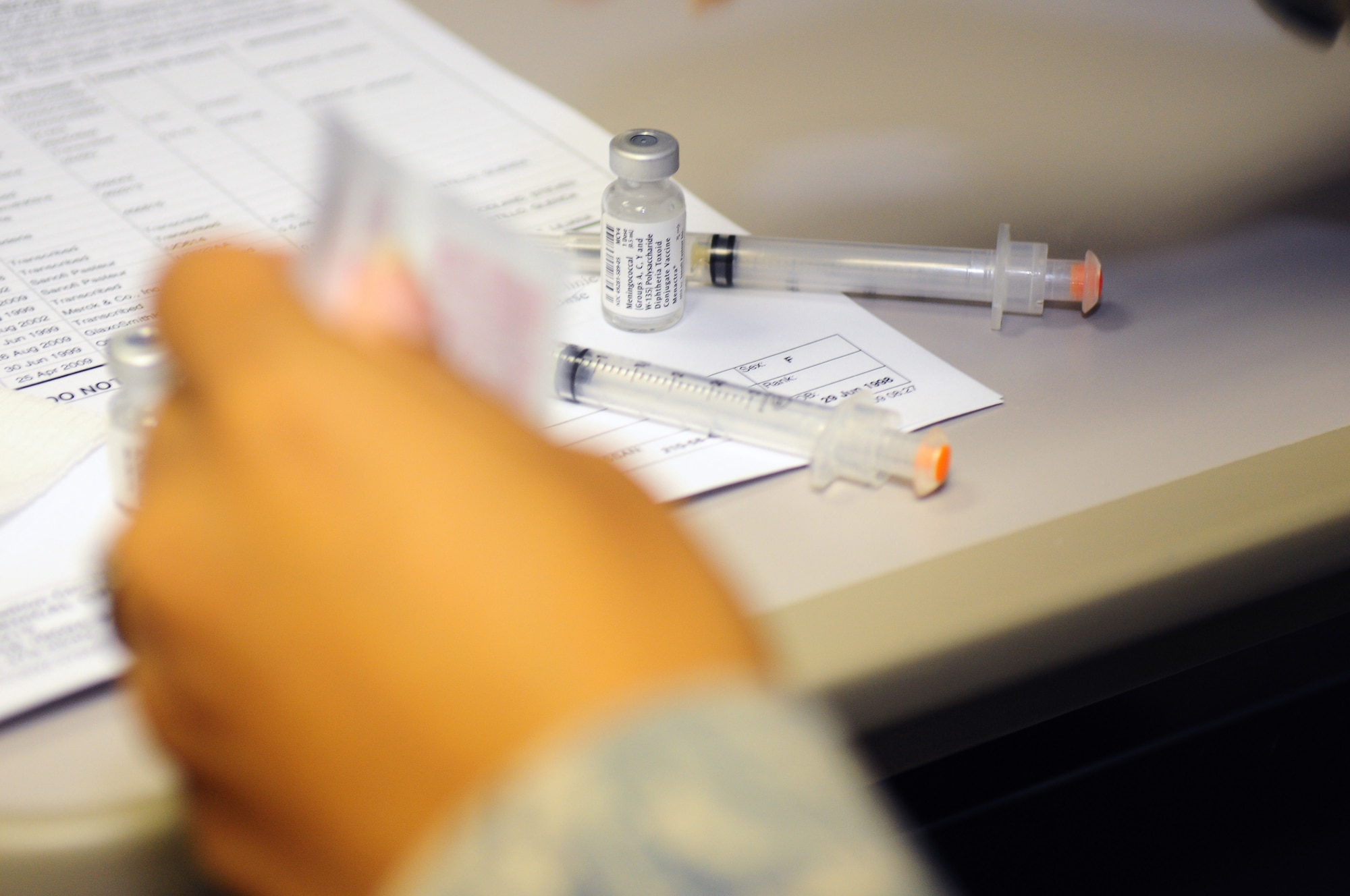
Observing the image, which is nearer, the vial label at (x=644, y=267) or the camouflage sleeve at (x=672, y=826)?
the camouflage sleeve at (x=672, y=826)

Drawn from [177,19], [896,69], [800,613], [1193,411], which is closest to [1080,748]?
[1193,411]

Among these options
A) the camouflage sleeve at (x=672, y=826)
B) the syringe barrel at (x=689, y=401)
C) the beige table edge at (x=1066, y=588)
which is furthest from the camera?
the syringe barrel at (x=689, y=401)

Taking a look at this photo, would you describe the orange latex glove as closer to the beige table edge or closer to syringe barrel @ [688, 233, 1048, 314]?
the beige table edge

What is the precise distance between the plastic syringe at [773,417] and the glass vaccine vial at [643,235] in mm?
43

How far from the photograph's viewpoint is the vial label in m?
0.57

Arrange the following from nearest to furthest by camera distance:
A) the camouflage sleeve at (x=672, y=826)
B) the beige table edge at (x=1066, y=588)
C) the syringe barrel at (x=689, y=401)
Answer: the camouflage sleeve at (x=672, y=826) < the beige table edge at (x=1066, y=588) < the syringe barrel at (x=689, y=401)

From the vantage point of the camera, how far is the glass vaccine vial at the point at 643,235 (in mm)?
565

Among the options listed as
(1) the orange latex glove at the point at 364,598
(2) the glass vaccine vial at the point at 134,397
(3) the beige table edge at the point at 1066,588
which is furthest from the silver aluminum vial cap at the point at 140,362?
(3) the beige table edge at the point at 1066,588

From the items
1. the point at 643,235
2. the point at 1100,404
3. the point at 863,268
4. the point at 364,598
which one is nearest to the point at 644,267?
the point at 643,235

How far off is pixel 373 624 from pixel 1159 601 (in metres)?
0.30

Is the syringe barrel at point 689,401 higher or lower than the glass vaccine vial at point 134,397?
lower

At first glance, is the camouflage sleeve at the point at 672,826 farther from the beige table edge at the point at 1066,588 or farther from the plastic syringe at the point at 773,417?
the plastic syringe at the point at 773,417

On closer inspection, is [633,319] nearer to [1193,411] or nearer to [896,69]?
[1193,411]

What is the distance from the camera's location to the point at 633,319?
23.1 inches
